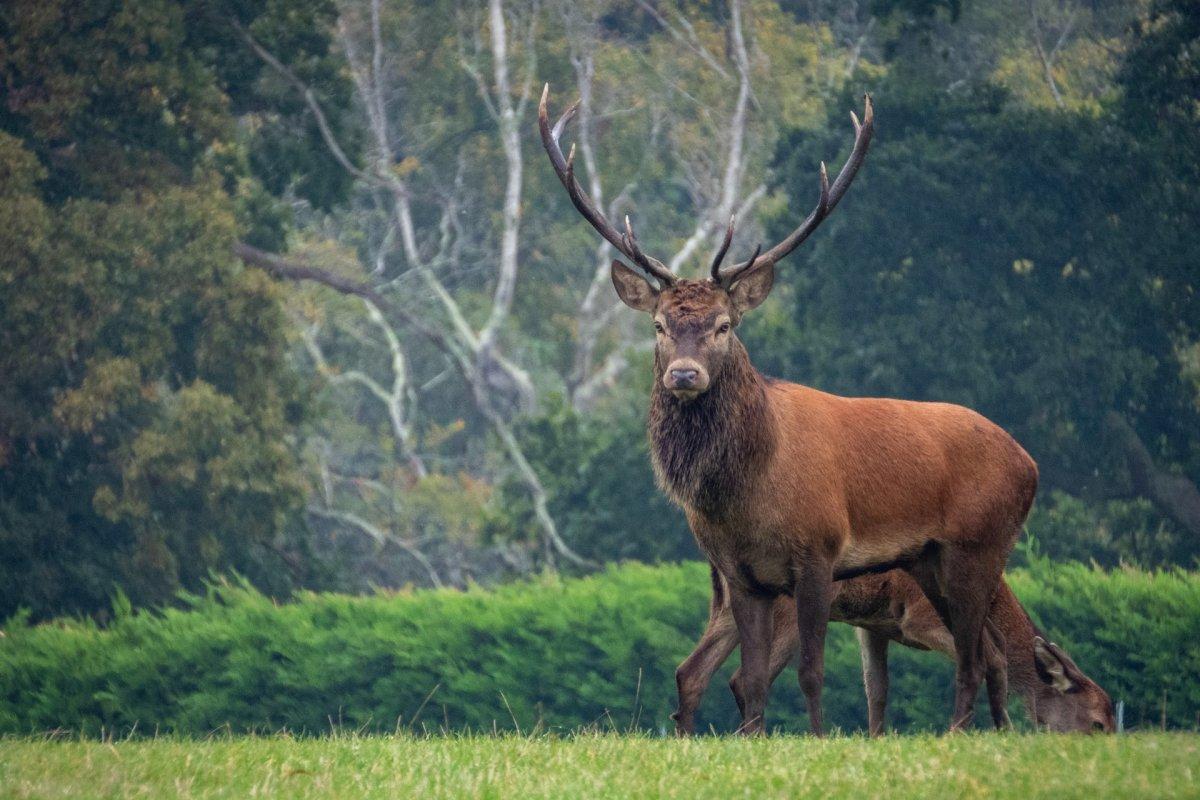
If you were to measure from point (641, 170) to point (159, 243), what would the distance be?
1531 centimetres

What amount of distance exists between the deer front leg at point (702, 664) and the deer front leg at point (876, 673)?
1.23m

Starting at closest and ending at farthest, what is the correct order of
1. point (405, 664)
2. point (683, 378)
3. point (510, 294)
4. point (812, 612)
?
point (683, 378), point (812, 612), point (405, 664), point (510, 294)

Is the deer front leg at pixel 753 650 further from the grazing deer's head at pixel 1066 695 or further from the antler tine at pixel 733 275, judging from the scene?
the grazing deer's head at pixel 1066 695

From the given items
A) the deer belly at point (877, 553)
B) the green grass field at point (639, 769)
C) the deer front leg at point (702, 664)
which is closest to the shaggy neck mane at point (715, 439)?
the deer belly at point (877, 553)

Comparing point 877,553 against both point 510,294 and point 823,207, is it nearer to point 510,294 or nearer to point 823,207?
point 823,207

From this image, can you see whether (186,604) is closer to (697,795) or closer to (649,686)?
(649,686)

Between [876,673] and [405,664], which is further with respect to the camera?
[405,664]

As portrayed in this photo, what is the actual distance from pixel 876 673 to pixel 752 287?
2.89 m

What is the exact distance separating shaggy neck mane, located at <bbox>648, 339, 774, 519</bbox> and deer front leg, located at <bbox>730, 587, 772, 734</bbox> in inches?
18.9

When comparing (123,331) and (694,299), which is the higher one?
(694,299)

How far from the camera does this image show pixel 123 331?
23.1 m

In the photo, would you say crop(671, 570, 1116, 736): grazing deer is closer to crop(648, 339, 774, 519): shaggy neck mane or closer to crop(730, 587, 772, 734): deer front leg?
crop(730, 587, 772, 734): deer front leg

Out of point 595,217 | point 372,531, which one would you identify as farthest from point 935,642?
point 372,531

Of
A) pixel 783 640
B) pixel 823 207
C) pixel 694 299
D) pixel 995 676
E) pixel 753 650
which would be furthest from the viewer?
pixel 783 640
